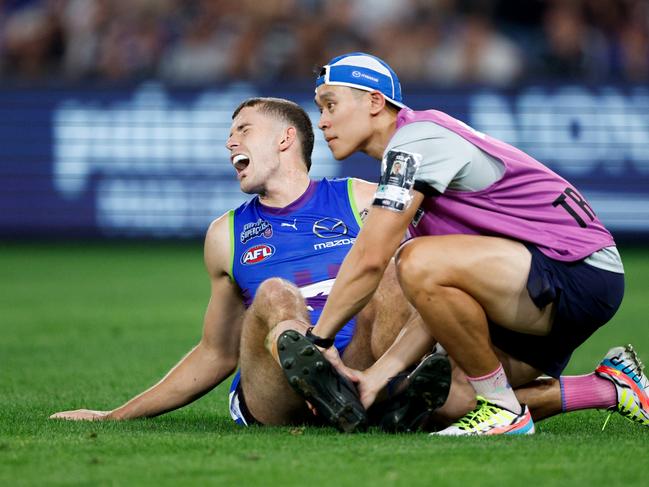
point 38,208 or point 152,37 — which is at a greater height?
point 152,37

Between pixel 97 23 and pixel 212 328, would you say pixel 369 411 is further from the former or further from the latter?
pixel 97 23

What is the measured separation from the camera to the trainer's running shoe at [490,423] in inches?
195

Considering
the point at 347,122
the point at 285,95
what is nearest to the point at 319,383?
the point at 347,122

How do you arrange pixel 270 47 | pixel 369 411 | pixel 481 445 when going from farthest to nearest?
pixel 270 47, pixel 369 411, pixel 481 445

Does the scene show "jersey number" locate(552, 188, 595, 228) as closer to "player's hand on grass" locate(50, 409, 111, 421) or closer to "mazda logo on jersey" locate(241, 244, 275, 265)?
"mazda logo on jersey" locate(241, 244, 275, 265)

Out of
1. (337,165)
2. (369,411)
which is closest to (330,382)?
(369,411)

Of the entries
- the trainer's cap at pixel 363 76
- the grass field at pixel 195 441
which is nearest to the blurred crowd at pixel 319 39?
the grass field at pixel 195 441

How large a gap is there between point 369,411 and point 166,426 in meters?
0.96

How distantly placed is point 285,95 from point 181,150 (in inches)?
61.5

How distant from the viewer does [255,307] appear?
5.09 meters

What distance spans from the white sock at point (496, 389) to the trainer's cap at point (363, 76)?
121cm

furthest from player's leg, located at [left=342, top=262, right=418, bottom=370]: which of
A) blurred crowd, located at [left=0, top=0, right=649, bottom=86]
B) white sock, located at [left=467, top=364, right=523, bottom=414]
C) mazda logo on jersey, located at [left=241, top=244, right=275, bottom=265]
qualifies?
blurred crowd, located at [left=0, top=0, right=649, bottom=86]

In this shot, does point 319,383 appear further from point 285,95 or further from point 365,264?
point 285,95

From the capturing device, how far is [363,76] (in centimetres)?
519
